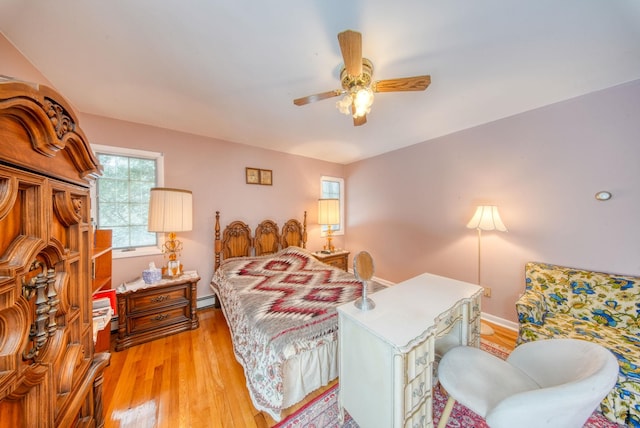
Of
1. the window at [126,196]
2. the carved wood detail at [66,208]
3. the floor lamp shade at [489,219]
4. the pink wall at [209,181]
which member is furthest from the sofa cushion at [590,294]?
the window at [126,196]

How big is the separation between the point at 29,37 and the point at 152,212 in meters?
1.41

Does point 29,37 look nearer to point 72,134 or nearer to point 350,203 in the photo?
point 72,134

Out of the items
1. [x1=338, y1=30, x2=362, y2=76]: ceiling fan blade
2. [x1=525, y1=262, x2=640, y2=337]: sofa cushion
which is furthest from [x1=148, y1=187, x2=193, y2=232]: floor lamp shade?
[x1=525, y1=262, x2=640, y2=337]: sofa cushion

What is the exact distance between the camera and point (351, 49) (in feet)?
3.84

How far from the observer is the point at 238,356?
176 cm

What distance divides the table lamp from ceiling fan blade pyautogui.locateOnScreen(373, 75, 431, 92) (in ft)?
7.28

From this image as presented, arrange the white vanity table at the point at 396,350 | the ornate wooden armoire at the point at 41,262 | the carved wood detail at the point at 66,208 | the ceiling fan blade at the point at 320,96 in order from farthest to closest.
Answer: the ceiling fan blade at the point at 320,96 → the white vanity table at the point at 396,350 → the carved wood detail at the point at 66,208 → the ornate wooden armoire at the point at 41,262

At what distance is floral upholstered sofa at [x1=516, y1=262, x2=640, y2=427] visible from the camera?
4.22ft

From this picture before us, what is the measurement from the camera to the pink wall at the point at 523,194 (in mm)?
1811

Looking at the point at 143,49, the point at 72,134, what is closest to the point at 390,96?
the point at 143,49

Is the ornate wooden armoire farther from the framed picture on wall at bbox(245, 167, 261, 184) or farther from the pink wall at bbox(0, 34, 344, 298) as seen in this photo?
the framed picture on wall at bbox(245, 167, 261, 184)

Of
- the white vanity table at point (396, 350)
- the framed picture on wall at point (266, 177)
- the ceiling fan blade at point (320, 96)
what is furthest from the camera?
the framed picture on wall at point (266, 177)

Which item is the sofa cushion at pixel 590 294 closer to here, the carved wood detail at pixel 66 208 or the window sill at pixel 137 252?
the carved wood detail at pixel 66 208

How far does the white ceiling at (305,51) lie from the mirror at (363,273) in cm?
138
